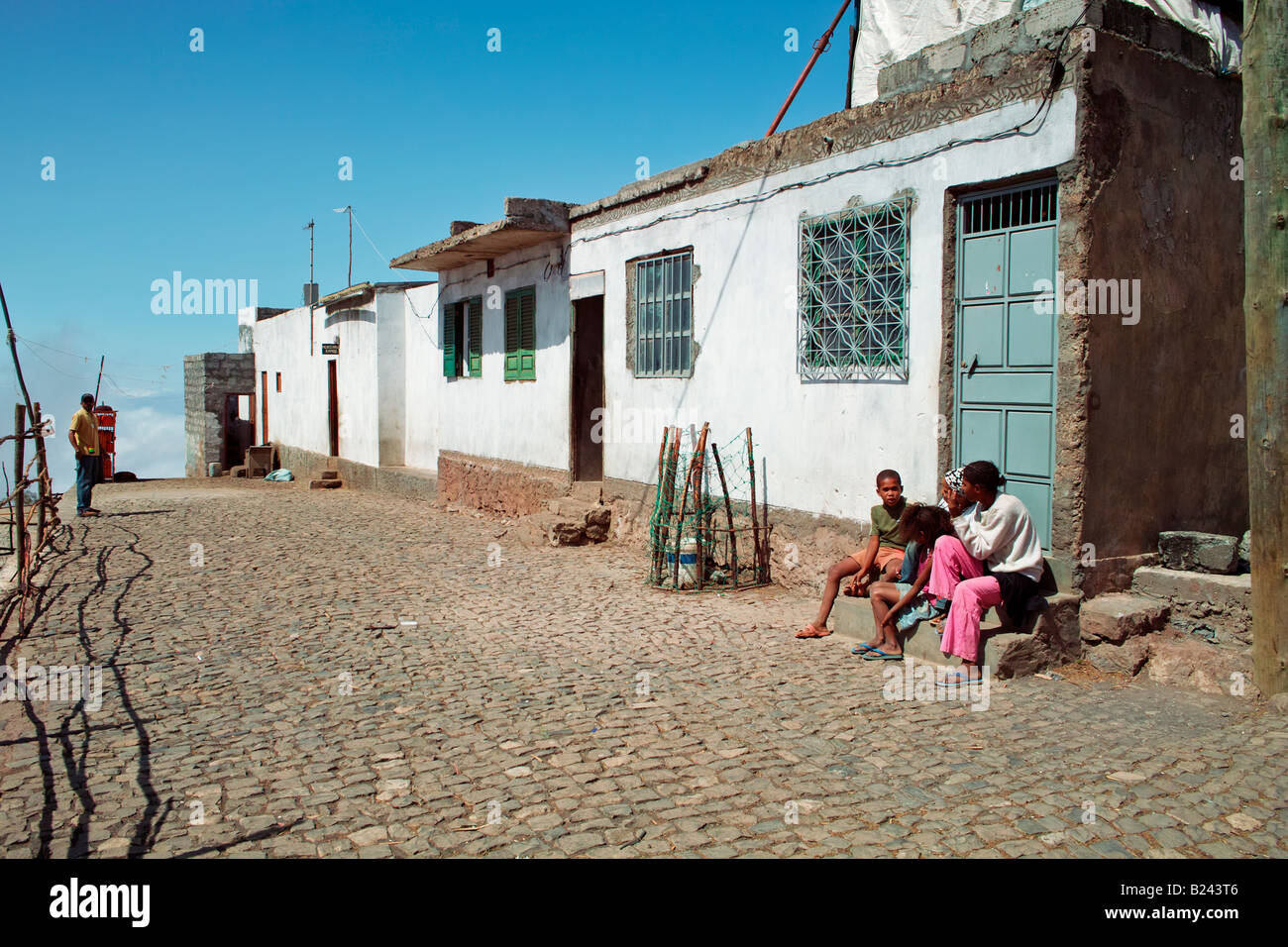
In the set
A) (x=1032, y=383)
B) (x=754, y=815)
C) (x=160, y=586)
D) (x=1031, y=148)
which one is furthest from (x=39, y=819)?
(x=1031, y=148)

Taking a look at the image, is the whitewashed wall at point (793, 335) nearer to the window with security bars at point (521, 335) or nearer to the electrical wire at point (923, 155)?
the electrical wire at point (923, 155)

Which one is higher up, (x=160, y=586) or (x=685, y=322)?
(x=685, y=322)

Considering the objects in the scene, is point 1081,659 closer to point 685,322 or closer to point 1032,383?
point 1032,383

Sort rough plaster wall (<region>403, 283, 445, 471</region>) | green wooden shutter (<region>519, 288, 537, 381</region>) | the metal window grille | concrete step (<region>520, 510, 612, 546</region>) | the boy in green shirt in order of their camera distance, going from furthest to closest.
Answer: rough plaster wall (<region>403, 283, 445, 471</region>) < green wooden shutter (<region>519, 288, 537, 381</region>) < concrete step (<region>520, 510, 612, 546</region>) < the boy in green shirt < the metal window grille

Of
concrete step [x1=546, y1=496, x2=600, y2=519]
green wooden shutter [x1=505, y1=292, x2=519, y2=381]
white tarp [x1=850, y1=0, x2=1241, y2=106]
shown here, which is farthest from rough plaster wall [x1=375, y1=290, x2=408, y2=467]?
white tarp [x1=850, y1=0, x2=1241, y2=106]

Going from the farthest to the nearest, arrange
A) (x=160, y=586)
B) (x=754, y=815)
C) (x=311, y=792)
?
(x=160, y=586)
(x=311, y=792)
(x=754, y=815)

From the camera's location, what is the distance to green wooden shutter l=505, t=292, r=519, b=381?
44.6 feet

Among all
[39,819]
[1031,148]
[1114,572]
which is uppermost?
[1031,148]

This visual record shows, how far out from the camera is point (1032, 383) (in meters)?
6.42

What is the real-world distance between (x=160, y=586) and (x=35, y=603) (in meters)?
1.04

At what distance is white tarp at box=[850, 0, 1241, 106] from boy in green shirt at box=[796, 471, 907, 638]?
3.16 metres

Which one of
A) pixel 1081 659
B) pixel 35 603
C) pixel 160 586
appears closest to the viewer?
pixel 1081 659

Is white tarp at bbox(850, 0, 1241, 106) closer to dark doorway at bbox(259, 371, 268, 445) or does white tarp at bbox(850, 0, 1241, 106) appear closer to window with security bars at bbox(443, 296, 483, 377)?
window with security bars at bbox(443, 296, 483, 377)

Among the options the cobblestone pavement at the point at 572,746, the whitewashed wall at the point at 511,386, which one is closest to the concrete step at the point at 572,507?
the whitewashed wall at the point at 511,386
